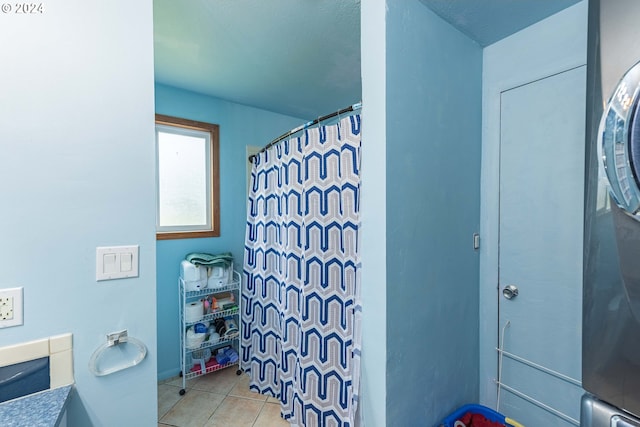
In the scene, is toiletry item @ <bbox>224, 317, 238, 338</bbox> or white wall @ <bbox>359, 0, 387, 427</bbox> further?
toiletry item @ <bbox>224, 317, 238, 338</bbox>

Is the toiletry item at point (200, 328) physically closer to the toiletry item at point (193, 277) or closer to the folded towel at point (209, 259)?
the toiletry item at point (193, 277)

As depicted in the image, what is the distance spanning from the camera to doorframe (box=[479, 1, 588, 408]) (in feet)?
4.29

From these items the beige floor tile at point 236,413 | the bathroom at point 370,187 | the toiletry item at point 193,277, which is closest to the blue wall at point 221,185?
the toiletry item at point 193,277

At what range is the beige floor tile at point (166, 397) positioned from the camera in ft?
6.12

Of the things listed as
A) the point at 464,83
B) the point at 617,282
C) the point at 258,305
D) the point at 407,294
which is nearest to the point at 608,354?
the point at 617,282

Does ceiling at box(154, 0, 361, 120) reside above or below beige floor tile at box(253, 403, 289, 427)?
above

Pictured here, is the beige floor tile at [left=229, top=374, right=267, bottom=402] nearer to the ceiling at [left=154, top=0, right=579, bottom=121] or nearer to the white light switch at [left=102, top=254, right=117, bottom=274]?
the white light switch at [left=102, top=254, right=117, bottom=274]

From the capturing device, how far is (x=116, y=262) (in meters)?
0.96

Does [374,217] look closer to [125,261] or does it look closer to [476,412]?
[125,261]

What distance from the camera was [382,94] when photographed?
107 cm

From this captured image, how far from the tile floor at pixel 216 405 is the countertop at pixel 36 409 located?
122cm

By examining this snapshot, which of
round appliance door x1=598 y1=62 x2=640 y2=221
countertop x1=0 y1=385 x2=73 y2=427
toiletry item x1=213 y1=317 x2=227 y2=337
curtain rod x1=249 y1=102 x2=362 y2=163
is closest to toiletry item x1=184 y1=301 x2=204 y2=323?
toiletry item x1=213 y1=317 x2=227 y2=337

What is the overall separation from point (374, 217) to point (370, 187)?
0.44 feet

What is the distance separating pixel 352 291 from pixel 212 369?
1624mm
